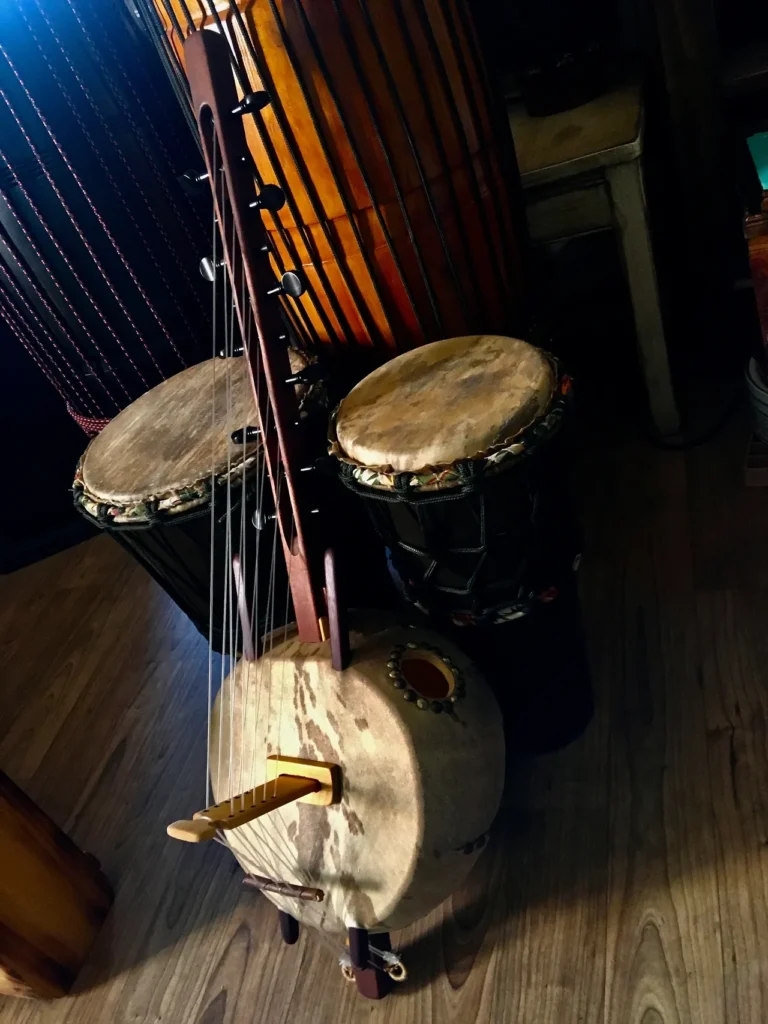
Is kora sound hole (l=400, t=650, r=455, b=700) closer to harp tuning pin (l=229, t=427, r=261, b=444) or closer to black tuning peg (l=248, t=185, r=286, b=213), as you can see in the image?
harp tuning pin (l=229, t=427, r=261, b=444)

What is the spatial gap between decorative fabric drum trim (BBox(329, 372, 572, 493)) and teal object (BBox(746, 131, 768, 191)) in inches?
23.1

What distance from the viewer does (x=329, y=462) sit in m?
1.06

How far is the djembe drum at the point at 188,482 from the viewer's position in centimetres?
112

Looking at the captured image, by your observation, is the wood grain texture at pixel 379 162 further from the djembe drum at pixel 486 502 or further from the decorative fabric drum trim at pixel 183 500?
the decorative fabric drum trim at pixel 183 500

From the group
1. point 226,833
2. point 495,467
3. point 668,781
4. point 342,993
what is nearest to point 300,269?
point 495,467

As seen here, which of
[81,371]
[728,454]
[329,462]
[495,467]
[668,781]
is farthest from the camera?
[81,371]

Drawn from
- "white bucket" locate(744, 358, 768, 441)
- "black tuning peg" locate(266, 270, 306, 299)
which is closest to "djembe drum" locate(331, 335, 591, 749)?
"black tuning peg" locate(266, 270, 306, 299)

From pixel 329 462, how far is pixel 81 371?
39.1 inches

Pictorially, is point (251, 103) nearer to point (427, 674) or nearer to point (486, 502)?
point (486, 502)

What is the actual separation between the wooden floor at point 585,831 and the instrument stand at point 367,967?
2 cm

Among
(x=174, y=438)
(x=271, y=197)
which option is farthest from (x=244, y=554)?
(x=271, y=197)

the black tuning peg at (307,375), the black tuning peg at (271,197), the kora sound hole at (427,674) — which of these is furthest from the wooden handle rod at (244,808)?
the black tuning peg at (271,197)

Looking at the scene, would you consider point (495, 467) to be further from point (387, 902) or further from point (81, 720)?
point (81, 720)

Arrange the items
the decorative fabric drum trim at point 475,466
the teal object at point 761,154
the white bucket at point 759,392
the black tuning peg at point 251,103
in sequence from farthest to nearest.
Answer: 1. the white bucket at point 759,392
2. the teal object at point 761,154
3. the decorative fabric drum trim at point 475,466
4. the black tuning peg at point 251,103
